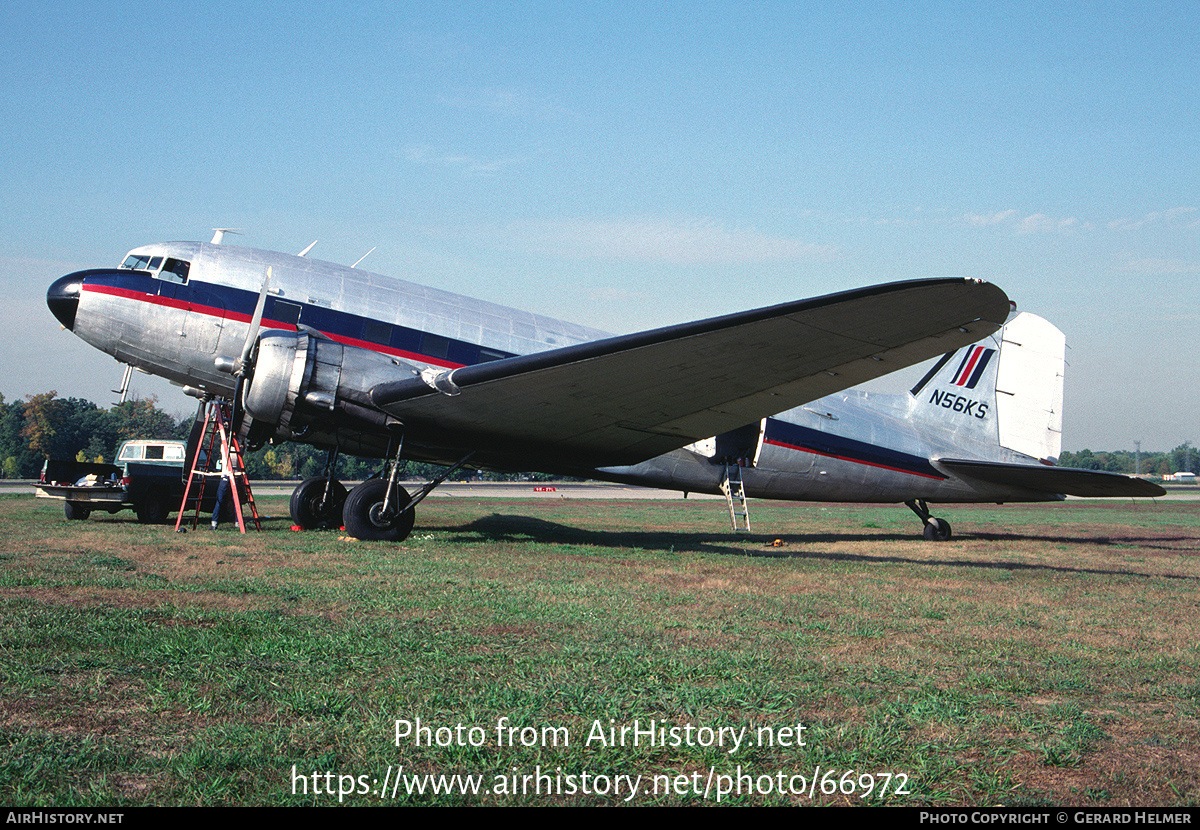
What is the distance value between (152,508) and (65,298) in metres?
5.44

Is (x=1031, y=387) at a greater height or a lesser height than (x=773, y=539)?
greater

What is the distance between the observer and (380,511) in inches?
435

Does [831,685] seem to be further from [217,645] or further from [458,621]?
[217,645]

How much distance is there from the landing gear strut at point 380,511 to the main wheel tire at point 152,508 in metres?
6.80

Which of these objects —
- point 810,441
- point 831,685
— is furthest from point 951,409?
point 831,685

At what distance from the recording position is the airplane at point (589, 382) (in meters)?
8.77

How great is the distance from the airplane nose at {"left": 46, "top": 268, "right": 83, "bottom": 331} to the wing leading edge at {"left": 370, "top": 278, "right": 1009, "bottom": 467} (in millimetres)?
4858

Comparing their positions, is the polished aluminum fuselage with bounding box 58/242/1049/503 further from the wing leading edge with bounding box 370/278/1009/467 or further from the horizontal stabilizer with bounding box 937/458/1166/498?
the horizontal stabilizer with bounding box 937/458/1166/498

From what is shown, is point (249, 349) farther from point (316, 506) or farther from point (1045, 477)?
point (1045, 477)

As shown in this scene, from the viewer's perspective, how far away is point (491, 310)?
508 inches

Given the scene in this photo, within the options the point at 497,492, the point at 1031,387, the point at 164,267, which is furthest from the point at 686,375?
the point at 497,492

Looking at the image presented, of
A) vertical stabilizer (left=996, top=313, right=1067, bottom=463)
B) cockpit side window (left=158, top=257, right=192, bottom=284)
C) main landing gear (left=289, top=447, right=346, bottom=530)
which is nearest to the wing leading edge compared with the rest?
main landing gear (left=289, top=447, right=346, bottom=530)

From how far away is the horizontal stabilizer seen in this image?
1425 centimetres

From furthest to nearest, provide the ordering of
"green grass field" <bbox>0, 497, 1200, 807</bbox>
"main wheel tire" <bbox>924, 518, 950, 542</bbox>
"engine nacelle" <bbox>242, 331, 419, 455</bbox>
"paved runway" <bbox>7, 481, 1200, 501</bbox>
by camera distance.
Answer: "paved runway" <bbox>7, 481, 1200, 501</bbox>, "main wheel tire" <bbox>924, 518, 950, 542</bbox>, "engine nacelle" <bbox>242, 331, 419, 455</bbox>, "green grass field" <bbox>0, 497, 1200, 807</bbox>
